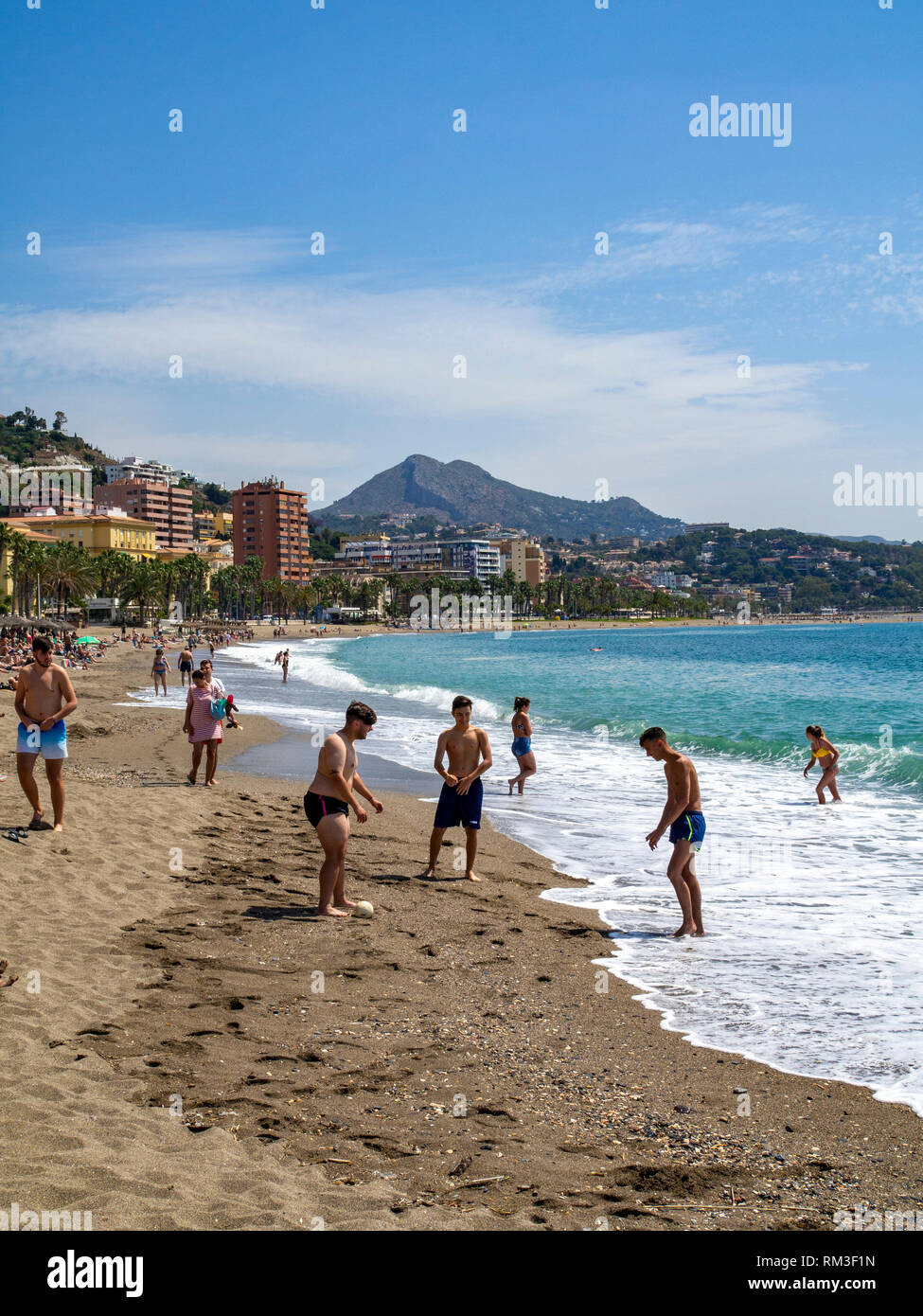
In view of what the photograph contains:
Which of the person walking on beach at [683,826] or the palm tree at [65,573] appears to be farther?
the palm tree at [65,573]

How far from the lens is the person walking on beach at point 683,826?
7.71 metres

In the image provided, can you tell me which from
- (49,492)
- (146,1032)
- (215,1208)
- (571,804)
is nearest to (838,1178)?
(215,1208)

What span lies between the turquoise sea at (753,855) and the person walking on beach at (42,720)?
15.1ft

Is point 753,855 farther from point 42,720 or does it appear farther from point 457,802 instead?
point 42,720

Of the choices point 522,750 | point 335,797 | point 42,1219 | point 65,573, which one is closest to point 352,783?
point 335,797

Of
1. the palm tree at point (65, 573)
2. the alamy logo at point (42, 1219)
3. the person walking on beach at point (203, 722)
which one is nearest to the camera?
the alamy logo at point (42, 1219)

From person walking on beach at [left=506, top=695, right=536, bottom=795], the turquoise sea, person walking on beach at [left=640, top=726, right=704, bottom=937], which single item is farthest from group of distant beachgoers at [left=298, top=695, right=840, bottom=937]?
person walking on beach at [left=506, top=695, right=536, bottom=795]

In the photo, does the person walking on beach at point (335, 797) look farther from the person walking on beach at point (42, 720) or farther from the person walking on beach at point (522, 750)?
the person walking on beach at point (522, 750)

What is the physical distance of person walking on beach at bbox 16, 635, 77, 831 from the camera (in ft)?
29.3

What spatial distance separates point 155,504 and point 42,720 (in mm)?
180153

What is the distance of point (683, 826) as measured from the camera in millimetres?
7855

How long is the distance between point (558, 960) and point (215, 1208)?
3801 millimetres

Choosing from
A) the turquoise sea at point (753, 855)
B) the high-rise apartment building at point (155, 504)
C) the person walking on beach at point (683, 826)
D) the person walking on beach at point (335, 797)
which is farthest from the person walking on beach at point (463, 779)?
the high-rise apartment building at point (155, 504)
